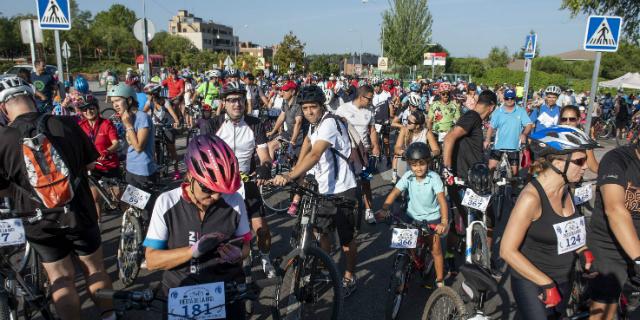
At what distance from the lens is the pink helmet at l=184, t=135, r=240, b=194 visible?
7.68 feet

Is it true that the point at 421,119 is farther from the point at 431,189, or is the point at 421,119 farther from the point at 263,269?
the point at 263,269

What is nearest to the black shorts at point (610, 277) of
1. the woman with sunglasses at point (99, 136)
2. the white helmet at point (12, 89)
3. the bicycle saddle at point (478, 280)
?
the bicycle saddle at point (478, 280)

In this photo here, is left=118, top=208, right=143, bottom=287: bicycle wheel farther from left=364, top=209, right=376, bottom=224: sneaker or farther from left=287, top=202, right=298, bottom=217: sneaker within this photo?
left=364, top=209, right=376, bottom=224: sneaker

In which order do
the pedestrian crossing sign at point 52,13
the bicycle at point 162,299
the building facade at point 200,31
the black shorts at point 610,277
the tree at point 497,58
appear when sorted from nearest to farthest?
the bicycle at point 162,299
the black shorts at point 610,277
the pedestrian crossing sign at point 52,13
the tree at point 497,58
the building facade at point 200,31

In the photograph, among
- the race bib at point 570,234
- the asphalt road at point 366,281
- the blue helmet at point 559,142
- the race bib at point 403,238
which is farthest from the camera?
the asphalt road at point 366,281

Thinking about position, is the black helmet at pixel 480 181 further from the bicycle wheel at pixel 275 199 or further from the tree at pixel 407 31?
the tree at pixel 407 31

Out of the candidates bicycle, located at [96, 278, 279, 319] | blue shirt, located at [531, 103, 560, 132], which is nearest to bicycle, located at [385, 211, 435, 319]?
bicycle, located at [96, 278, 279, 319]

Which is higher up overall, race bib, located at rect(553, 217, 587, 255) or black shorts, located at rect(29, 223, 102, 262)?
race bib, located at rect(553, 217, 587, 255)

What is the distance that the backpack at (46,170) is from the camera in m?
3.02

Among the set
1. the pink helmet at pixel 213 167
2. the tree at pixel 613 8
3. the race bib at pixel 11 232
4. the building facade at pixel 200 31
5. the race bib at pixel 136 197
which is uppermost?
the building facade at pixel 200 31

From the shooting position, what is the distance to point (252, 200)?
4.68 meters

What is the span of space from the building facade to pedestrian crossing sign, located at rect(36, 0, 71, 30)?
111m

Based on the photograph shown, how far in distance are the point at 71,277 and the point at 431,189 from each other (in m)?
3.23

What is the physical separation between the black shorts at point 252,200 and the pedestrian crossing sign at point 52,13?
4.86 m
